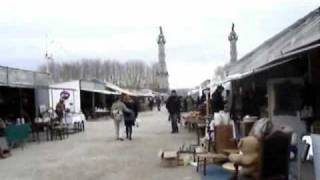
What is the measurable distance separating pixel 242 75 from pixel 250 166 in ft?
25.0

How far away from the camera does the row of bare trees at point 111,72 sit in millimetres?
95750

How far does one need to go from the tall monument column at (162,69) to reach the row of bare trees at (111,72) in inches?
43.8

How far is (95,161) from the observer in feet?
53.6

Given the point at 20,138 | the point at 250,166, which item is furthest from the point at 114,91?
the point at 250,166

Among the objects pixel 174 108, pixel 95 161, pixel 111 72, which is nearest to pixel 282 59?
pixel 95 161

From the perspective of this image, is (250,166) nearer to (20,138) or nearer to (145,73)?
(20,138)

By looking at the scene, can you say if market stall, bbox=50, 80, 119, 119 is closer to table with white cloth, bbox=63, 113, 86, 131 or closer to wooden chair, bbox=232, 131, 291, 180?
table with white cloth, bbox=63, 113, 86, 131

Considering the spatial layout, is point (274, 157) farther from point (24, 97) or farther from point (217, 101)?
point (24, 97)

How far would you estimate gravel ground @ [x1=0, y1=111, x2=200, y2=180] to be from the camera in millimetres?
13516

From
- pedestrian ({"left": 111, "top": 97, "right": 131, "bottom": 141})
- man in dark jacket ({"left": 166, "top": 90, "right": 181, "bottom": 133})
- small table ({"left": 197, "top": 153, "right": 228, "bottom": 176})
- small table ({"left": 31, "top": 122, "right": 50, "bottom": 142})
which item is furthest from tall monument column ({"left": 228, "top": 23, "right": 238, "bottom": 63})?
small table ({"left": 197, "top": 153, "right": 228, "bottom": 176})

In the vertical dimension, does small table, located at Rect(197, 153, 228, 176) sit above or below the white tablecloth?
below

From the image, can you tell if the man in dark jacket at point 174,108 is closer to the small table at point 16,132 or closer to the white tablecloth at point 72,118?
the white tablecloth at point 72,118

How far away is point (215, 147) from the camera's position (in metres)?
13.8

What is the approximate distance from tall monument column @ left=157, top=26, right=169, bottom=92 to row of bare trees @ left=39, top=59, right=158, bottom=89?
111cm
